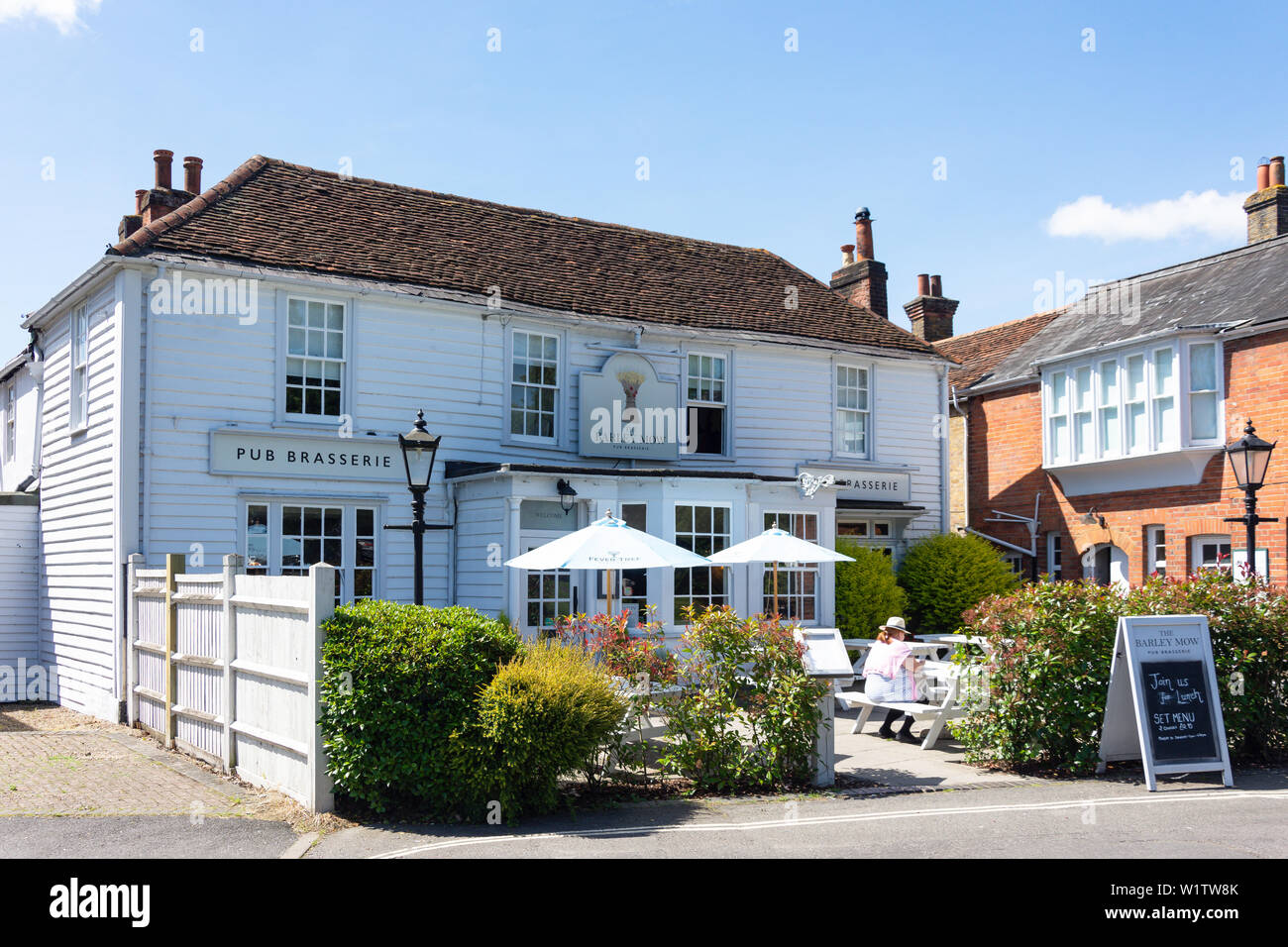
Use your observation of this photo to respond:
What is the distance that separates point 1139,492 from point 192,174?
16.9m

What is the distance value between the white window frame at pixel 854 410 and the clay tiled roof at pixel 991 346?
491cm

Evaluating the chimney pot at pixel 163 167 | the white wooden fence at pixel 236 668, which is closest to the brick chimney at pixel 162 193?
the chimney pot at pixel 163 167

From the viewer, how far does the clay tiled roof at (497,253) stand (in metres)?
15.7

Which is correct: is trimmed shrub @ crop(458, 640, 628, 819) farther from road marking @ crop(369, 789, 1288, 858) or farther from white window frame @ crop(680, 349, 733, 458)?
white window frame @ crop(680, 349, 733, 458)

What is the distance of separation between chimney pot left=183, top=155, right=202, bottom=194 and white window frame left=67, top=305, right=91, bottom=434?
8.54 ft

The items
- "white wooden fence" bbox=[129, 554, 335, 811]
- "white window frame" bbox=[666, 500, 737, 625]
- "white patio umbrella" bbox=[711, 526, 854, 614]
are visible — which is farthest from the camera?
"white window frame" bbox=[666, 500, 737, 625]

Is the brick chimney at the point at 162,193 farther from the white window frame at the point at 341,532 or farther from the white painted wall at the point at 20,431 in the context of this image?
the white window frame at the point at 341,532

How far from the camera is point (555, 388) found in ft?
57.9

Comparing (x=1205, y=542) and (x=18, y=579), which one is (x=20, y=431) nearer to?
(x=18, y=579)

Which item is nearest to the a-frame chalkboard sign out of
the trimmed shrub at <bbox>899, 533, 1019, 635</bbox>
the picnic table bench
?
the picnic table bench

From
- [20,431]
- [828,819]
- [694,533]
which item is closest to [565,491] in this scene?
[694,533]

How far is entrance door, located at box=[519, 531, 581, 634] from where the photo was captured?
15.4 meters

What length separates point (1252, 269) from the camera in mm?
20422

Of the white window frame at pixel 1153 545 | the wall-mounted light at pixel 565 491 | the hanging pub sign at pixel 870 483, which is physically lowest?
the white window frame at pixel 1153 545
